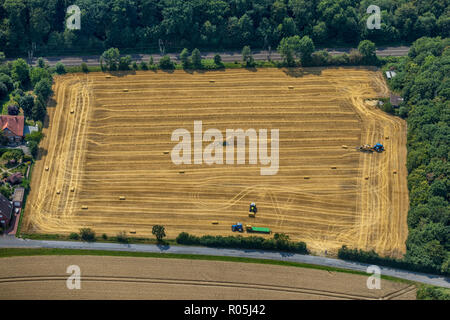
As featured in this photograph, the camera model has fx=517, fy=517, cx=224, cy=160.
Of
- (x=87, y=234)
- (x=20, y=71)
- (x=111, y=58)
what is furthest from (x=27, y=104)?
(x=87, y=234)

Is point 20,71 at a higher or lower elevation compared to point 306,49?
lower

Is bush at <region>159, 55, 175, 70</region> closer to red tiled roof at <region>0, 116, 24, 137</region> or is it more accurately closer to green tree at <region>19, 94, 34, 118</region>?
green tree at <region>19, 94, 34, 118</region>

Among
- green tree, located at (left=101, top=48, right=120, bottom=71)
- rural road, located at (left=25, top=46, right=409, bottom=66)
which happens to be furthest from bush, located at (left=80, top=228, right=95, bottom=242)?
rural road, located at (left=25, top=46, right=409, bottom=66)

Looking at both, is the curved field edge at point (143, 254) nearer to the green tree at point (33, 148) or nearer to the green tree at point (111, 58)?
the green tree at point (33, 148)

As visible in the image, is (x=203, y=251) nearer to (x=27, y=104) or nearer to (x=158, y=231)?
(x=158, y=231)

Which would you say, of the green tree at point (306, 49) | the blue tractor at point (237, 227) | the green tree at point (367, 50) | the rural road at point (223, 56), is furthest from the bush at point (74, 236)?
the green tree at point (367, 50)

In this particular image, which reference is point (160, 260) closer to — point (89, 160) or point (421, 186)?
point (89, 160)
